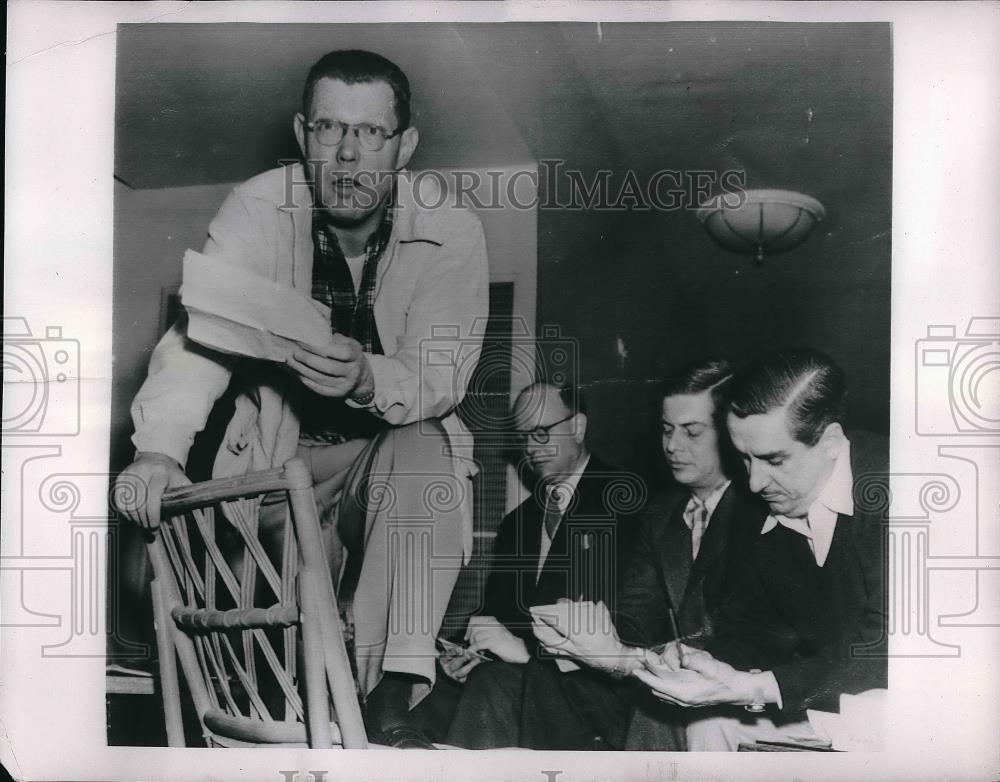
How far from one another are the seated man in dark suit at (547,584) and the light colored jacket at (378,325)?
0.65 feet

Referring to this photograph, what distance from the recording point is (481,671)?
2.70 m

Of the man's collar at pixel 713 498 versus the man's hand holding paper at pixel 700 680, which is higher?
the man's collar at pixel 713 498

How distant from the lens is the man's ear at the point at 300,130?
108 inches

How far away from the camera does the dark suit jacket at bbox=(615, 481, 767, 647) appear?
268cm

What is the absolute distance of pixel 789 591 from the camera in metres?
2.68

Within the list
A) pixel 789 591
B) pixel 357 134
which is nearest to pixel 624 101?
pixel 357 134

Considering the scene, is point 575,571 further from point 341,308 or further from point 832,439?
point 341,308

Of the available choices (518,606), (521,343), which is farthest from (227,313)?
(518,606)

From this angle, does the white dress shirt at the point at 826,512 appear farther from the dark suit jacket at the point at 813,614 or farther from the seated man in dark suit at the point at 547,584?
the seated man in dark suit at the point at 547,584

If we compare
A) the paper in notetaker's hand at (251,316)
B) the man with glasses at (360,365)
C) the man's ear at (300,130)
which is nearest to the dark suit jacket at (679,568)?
the man with glasses at (360,365)

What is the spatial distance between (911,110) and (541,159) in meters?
0.95

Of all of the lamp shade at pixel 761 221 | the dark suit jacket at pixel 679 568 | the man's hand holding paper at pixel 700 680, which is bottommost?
the man's hand holding paper at pixel 700 680

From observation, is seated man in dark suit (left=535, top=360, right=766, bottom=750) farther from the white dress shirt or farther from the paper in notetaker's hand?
the paper in notetaker's hand

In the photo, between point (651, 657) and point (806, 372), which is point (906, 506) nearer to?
point (806, 372)
